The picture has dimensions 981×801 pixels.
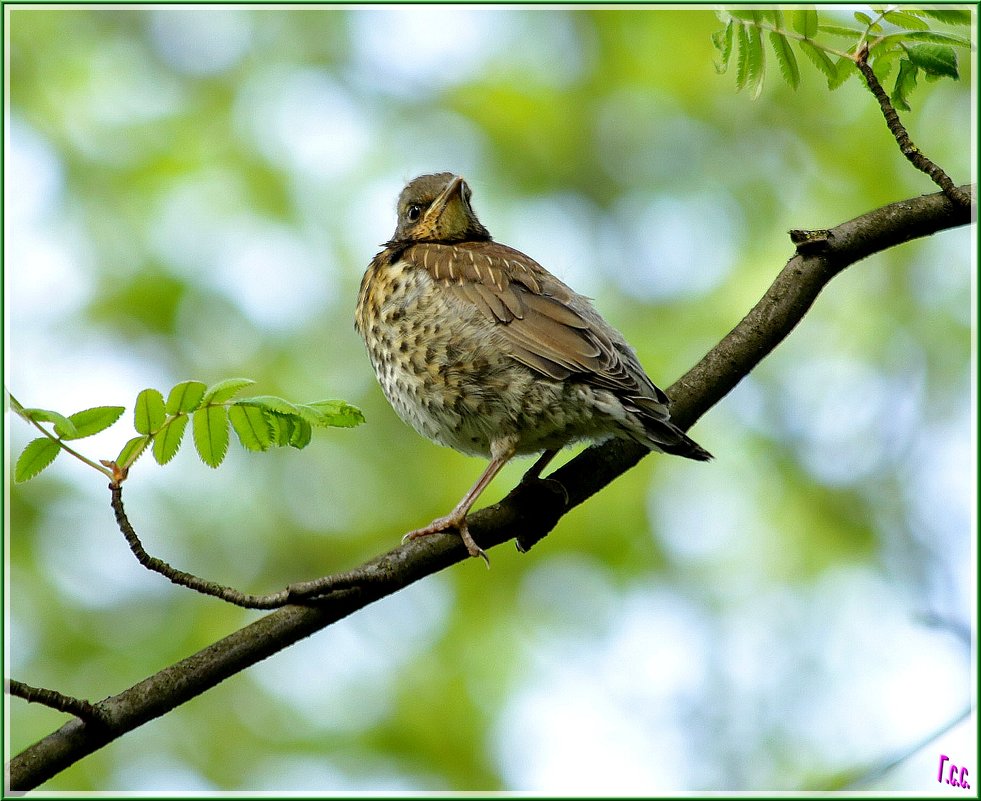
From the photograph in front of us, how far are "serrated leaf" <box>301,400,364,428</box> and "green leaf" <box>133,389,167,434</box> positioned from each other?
447 millimetres

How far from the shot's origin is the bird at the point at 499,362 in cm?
440

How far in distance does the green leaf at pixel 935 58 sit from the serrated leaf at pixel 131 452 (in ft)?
8.63

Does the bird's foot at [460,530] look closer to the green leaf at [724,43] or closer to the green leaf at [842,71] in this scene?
the green leaf at [724,43]

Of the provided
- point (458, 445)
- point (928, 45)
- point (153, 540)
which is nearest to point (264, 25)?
point (153, 540)

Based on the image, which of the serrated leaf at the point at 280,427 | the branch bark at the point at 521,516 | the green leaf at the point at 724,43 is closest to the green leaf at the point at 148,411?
the serrated leaf at the point at 280,427

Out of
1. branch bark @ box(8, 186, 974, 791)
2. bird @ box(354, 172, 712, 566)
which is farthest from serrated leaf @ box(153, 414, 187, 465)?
bird @ box(354, 172, 712, 566)

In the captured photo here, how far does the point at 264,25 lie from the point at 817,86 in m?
5.05

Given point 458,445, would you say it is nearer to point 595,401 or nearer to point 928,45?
point 595,401

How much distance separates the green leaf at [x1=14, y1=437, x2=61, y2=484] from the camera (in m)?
2.97

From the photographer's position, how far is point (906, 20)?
334 centimetres

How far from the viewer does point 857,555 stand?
8.43 m

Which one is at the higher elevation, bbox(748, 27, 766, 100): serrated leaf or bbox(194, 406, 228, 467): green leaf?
bbox(748, 27, 766, 100): serrated leaf

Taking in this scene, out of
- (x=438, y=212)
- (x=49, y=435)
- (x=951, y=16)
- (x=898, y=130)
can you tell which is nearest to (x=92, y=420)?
(x=49, y=435)

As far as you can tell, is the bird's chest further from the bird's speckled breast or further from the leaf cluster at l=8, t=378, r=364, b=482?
the leaf cluster at l=8, t=378, r=364, b=482
